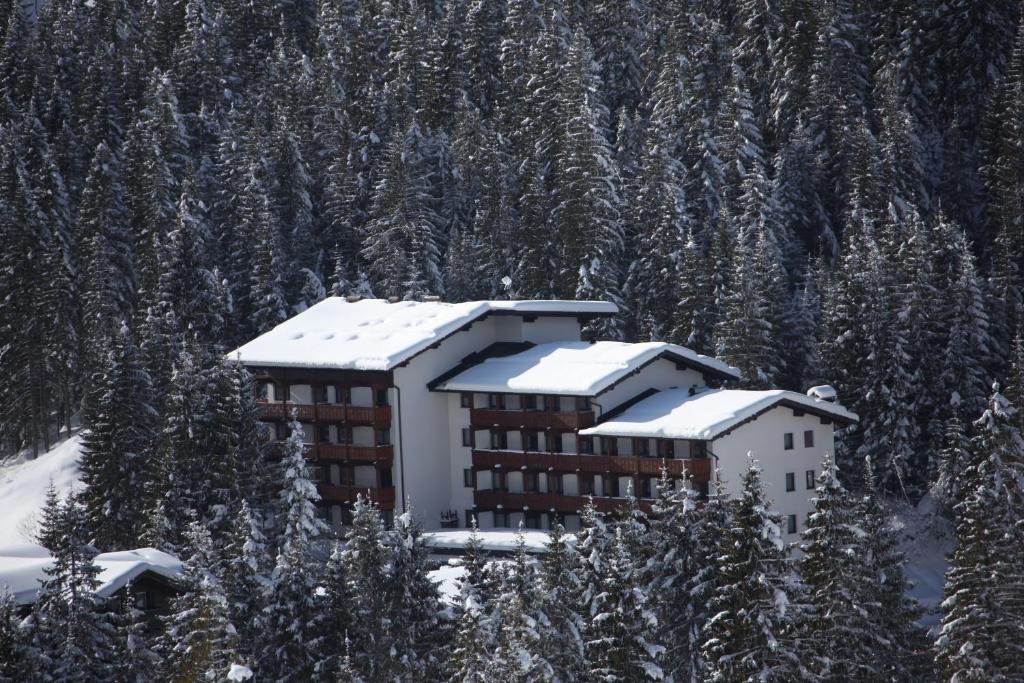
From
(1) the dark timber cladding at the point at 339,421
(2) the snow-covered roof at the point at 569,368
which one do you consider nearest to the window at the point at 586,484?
(2) the snow-covered roof at the point at 569,368

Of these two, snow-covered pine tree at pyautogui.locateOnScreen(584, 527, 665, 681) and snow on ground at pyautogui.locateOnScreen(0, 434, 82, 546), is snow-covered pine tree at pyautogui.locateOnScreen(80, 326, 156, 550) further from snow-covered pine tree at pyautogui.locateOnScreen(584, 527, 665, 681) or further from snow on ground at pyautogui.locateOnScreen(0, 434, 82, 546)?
snow-covered pine tree at pyautogui.locateOnScreen(584, 527, 665, 681)

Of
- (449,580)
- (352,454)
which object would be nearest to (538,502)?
(352,454)

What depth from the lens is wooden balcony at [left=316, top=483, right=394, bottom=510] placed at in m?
74.8

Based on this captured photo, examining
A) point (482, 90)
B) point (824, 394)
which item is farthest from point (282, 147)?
point (824, 394)

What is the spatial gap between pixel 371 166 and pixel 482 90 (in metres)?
12.9

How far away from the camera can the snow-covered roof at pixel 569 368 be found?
7175 cm

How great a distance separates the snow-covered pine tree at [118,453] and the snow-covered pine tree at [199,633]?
22.2 meters

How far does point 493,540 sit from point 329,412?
11.9 meters

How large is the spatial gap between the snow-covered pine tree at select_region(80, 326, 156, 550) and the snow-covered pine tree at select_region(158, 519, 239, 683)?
22.2 meters

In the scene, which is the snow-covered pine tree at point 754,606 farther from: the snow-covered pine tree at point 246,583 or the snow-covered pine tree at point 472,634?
the snow-covered pine tree at point 246,583

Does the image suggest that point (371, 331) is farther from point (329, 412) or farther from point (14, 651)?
point (14, 651)

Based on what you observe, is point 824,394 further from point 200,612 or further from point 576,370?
point 200,612

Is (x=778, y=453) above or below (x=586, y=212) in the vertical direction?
below

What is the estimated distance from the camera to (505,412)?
74.3 m
